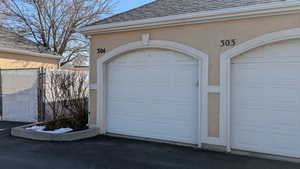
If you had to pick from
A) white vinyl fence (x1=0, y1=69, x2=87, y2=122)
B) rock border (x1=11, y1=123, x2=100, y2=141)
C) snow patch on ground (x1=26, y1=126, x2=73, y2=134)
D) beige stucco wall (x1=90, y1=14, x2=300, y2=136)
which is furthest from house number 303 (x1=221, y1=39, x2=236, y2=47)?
white vinyl fence (x1=0, y1=69, x2=87, y2=122)

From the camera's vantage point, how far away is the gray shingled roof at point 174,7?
17.6 feet

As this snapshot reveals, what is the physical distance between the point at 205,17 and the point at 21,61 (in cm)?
951

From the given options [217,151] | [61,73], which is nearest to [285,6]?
[217,151]

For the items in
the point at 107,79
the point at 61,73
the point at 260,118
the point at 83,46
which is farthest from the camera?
the point at 83,46

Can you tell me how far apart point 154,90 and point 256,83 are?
2.62 m

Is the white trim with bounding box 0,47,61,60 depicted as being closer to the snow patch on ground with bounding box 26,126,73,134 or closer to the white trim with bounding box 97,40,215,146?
the snow patch on ground with bounding box 26,126,73,134

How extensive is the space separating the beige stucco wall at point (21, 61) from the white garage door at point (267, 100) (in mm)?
9742

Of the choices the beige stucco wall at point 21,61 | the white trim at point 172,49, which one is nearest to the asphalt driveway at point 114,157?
the white trim at point 172,49

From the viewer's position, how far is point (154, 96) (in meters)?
6.28

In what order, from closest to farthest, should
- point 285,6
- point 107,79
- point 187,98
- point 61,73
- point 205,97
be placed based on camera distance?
point 285,6 < point 205,97 < point 187,98 < point 107,79 < point 61,73

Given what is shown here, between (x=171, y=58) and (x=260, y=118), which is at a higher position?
(x=171, y=58)

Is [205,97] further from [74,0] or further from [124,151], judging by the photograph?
[74,0]

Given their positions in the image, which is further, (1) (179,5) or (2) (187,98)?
(1) (179,5)

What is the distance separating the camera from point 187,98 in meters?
5.88
